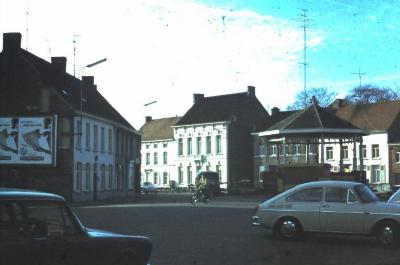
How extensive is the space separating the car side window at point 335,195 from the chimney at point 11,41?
39636 mm

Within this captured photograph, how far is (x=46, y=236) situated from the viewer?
7.91 m

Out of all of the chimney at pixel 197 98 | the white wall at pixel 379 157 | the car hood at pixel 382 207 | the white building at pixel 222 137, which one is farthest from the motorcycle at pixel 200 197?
the chimney at pixel 197 98

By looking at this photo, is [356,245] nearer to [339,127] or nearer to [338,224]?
[338,224]

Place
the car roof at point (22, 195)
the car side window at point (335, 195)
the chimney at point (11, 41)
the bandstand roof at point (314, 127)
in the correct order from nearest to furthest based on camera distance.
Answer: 1. the car roof at point (22, 195)
2. the car side window at point (335, 195)
3. the bandstand roof at point (314, 127)
4. the chimney at point (11, 41)

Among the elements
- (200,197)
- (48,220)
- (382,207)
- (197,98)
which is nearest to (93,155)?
(200,197)

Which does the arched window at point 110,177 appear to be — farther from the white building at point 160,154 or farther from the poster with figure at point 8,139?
the white building at point 160,154

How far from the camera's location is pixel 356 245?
1695cm

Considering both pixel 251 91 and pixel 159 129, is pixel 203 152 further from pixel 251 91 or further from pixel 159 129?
pixel 159 129

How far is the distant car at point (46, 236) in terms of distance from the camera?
753 centimetres

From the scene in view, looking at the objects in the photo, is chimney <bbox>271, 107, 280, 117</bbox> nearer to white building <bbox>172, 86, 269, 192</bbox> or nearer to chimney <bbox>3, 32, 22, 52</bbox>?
white building <bbox>172, 86, 269, 192</bbox>

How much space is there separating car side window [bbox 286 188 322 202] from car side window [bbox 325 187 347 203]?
0.21 metres

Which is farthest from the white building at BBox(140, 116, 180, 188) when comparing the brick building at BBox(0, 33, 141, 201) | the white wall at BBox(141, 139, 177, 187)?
the brick building at BBox(0, 33, 141, 201)

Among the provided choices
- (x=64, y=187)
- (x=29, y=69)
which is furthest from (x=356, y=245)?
(x=29, y=69)

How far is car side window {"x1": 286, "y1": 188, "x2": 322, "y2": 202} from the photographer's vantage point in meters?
17.3
